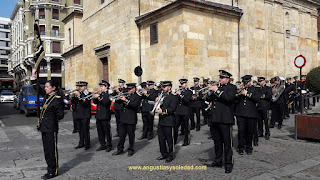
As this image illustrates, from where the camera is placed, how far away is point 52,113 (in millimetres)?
4902

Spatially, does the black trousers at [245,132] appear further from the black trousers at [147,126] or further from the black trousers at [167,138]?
the black trousers at [147,126]

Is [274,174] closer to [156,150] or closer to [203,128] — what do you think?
[156,150]

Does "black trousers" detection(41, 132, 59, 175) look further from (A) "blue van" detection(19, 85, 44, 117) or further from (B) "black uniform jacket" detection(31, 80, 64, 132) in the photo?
Answer: (A) "blue van" detection(19, 85, 44, 117)

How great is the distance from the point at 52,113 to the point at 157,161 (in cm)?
245

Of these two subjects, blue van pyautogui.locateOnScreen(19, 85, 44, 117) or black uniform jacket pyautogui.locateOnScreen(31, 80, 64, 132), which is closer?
black uniform jacket pyautogui.locateOnScreen(31, 80, 64, 132)

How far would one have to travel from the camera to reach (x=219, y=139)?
16.9 feet

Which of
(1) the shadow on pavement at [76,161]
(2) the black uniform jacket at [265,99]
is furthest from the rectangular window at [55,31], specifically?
(2) the black uniform jacket at [265,99]

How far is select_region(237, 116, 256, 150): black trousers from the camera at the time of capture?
6.11m

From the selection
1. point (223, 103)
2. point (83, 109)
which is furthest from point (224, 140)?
point (83, 109)

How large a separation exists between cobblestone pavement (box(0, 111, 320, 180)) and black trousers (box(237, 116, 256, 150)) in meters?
0.27

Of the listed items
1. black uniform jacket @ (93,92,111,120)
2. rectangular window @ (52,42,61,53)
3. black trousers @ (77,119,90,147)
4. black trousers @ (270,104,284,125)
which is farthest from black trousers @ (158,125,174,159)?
rectangular window @ (52,42,61,53)

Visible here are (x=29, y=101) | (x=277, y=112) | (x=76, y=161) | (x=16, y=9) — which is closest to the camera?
(x=76, y=161)

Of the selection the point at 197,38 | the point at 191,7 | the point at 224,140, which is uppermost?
the point at 191,7

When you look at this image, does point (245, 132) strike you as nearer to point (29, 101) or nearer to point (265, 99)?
point (265, 99)
